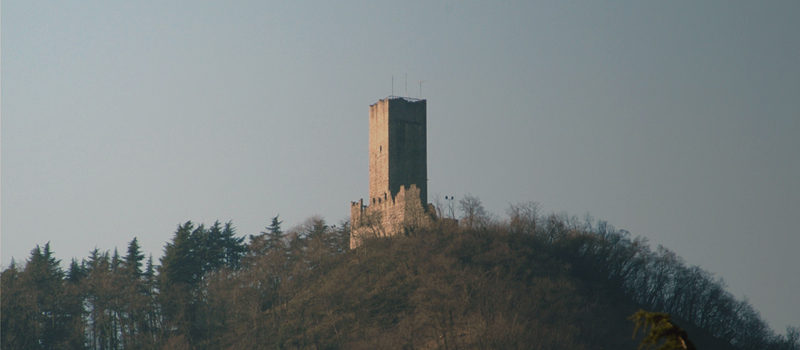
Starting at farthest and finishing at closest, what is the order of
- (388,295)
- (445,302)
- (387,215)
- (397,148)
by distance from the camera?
(397,148), (387,215), (388,295), (445,302)

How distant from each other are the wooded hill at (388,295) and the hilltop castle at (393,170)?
6.42 ft

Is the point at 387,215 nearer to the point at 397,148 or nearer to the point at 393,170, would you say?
the point at 393,170

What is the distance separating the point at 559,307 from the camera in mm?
65500

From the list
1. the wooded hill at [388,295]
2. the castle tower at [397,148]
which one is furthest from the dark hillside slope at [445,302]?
the castle tower at [397,148]

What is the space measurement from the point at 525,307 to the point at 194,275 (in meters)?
30.0

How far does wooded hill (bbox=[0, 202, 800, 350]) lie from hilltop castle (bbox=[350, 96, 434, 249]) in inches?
77.0

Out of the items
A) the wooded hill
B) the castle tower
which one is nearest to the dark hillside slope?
the wooded hill

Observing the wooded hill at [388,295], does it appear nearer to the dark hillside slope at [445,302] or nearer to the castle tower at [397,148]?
the dark hillside slope at [445,302]

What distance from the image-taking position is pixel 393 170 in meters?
78.2

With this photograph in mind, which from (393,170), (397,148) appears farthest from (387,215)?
(397,148)

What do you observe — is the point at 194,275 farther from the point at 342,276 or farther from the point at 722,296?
the point at 722,296

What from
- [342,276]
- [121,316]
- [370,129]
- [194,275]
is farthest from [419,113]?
[121,316]

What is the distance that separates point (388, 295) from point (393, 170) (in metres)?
12.0

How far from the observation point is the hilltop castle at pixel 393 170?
75.8 metres
